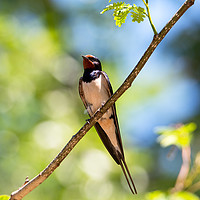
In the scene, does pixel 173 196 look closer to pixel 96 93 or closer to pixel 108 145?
pixel 108 145

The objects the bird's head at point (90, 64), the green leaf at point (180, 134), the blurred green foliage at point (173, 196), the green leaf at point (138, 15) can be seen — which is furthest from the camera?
the bird's head at point (90, 64)

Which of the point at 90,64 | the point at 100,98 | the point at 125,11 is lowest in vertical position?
the point at 125,11

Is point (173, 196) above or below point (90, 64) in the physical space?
below

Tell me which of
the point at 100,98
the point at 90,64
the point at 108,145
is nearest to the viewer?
the point at 108,145

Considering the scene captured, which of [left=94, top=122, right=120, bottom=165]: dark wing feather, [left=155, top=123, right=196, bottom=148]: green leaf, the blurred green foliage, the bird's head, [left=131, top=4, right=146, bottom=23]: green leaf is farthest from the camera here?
the bird's head

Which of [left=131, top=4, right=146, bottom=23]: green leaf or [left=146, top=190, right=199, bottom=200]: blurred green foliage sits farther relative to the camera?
[left=146, top=190, right=199, bottom=200]: blurred green foliage

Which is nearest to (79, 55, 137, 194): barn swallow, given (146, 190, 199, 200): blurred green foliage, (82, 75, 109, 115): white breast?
(82, 75, 109, 115): white breast

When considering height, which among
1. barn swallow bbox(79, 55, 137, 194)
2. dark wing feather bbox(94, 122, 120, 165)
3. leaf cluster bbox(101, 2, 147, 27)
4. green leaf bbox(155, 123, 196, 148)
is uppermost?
barn swallow bbox(79, 55, 137, 194)

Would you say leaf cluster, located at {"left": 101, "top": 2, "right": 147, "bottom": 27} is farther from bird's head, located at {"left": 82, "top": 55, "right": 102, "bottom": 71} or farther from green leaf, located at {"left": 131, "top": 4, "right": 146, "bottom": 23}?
bird's head, located at {"left": 82, "top": 55, "right": 102, "bottom": 71}

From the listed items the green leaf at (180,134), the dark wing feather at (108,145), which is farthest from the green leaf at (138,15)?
the dark wing feather at (108,145)

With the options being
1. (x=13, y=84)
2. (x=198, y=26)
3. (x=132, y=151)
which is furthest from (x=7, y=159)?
(x=198, y=26)

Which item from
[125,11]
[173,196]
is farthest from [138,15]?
[173,196]

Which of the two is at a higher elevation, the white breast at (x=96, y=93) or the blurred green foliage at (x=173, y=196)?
the white breast at (x=96, y=93)

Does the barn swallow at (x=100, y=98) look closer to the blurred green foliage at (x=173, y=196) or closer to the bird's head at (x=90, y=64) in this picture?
the bird's head at (x=90, y=64)
